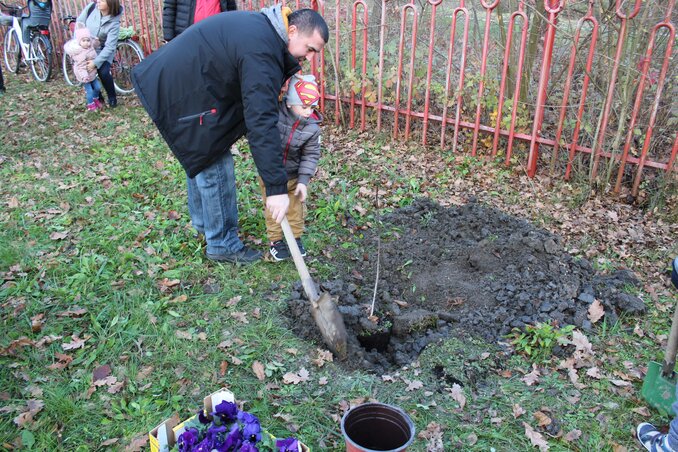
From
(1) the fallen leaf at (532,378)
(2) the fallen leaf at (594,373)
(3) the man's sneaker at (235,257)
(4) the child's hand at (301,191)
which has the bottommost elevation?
(1) the fallen leaf at (532,378)

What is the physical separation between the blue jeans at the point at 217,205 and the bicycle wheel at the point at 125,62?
5.54m

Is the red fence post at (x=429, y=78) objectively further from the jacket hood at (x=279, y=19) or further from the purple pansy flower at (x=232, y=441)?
the purple pansy flower at (x=232, y=441)

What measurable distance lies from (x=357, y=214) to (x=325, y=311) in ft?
5.81

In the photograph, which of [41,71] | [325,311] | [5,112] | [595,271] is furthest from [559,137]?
[41,71]

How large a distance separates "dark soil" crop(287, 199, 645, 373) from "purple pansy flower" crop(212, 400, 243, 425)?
40.0 inches

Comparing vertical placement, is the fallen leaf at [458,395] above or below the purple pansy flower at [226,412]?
below

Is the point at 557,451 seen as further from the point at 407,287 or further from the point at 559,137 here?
the point at 559,137

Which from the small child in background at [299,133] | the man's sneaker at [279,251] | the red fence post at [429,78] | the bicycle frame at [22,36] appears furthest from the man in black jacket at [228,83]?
the bicycle frame at [22,36]

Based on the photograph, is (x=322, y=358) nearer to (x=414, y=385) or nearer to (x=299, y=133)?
(x=414, y=385)

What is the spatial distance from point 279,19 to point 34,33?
827 centimetres

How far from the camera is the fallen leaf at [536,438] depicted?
2592 mm

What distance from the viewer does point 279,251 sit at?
159 inches

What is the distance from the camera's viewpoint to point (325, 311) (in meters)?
3.15

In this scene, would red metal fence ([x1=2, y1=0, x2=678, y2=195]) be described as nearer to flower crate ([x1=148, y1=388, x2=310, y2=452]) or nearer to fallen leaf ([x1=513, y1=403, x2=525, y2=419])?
fallen leaf ([x1=513, y1=403, x2=525, y2=419])
